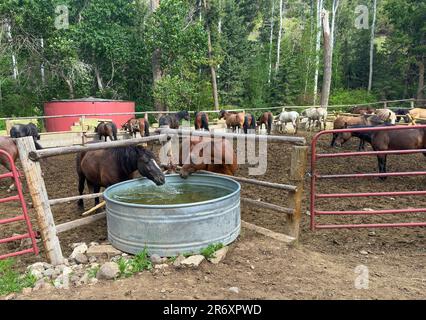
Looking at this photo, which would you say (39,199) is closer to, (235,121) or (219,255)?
(219,255)

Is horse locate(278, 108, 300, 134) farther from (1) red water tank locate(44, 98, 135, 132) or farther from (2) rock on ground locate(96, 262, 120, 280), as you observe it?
(2) rock on ground locate(96, 262, 120, 280)

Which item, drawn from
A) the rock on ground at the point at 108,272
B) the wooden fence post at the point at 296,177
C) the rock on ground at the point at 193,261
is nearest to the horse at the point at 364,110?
the wooden fence post at the point at 296,177

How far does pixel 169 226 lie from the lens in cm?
312

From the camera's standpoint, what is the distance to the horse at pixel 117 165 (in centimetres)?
421

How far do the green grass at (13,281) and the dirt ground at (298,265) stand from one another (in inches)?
6.6

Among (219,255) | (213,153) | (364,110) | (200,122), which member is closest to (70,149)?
(219,255)

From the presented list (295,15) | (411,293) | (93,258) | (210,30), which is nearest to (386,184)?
(411,293)

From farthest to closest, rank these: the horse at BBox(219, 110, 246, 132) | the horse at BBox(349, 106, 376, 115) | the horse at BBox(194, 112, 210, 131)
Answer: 1. the horse at BBox(349, 106, 376, 115)
2. the horse at BBox(219, 110, 246, 132)
3. the horse at BBox(194, 112, 210, 131)

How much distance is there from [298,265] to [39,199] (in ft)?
8.34

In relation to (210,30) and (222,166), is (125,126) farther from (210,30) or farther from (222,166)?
(210,30)

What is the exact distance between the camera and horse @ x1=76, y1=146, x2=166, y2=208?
13.8ft

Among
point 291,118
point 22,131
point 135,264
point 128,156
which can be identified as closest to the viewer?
point 135,264

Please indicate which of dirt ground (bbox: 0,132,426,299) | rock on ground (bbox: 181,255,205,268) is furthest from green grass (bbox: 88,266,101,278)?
rock on ground (bbox: 181,255,205,268)

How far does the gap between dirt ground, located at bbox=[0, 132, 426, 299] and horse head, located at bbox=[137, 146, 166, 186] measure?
0.96m
